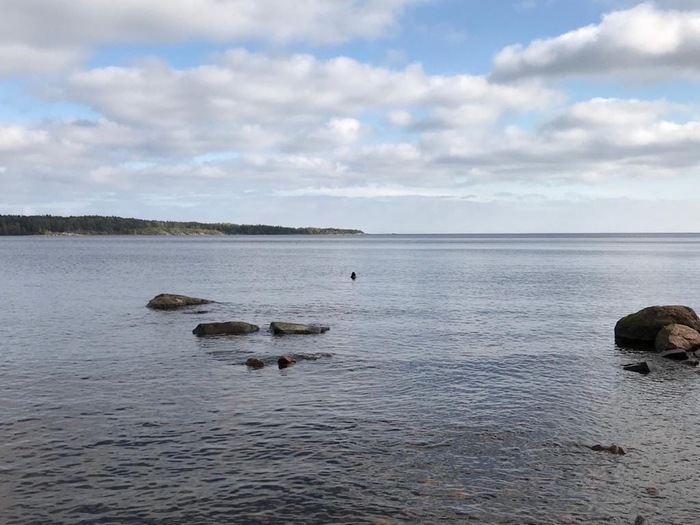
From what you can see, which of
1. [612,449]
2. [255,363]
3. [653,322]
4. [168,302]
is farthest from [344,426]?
[168,302]

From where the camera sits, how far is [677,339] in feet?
117

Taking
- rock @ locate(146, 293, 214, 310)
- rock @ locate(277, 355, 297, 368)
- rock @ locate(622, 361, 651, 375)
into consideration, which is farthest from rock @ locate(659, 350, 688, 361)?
rock @ locate(146, 293, 214, 310)

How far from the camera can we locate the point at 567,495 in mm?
15867

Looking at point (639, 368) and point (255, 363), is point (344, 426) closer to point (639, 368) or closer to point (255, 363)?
point (255, 363)

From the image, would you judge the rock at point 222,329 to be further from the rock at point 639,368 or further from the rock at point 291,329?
the rock at point 639,368

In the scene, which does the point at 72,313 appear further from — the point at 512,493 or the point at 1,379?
the point at 512,493

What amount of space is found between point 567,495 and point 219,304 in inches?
1817

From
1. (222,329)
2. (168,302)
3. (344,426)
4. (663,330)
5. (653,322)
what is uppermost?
(653,322)

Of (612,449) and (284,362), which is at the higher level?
(284,362)

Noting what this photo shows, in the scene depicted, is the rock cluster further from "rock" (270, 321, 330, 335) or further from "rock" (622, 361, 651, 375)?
"rock" (270, 321, 330, 335)

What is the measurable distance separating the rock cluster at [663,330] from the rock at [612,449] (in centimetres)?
1812

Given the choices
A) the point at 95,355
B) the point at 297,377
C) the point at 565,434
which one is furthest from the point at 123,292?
the point at 565,434

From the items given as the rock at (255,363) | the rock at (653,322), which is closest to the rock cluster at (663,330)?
the rock at (653,322)

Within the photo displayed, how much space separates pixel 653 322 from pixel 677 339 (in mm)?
2248
